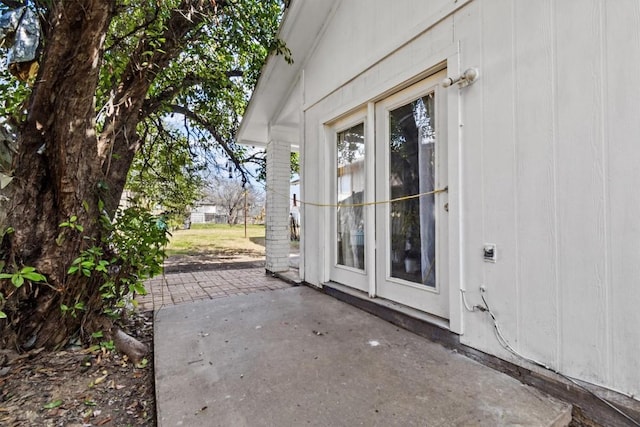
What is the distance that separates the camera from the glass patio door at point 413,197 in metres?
2.45

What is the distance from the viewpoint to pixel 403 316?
103 inches

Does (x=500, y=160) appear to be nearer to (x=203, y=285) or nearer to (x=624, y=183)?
(x=624, y=183)

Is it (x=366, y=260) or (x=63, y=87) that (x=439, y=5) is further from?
(x=63, y=87)

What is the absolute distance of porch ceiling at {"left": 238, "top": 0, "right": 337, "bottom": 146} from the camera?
374 cm

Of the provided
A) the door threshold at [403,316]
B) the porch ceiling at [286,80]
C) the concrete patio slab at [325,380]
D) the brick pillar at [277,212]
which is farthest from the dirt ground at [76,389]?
the porch ceiling at [286,80]

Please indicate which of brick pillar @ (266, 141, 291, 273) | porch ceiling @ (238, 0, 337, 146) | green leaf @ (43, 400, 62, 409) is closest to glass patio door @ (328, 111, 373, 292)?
porch ceiling @ (238, 0, 337, 146)

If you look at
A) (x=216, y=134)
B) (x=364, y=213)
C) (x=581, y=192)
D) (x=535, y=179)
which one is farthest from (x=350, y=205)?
(x=216, y=134)

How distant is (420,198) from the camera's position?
2.62 meters

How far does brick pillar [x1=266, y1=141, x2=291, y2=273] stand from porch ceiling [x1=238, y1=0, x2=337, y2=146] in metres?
0.49

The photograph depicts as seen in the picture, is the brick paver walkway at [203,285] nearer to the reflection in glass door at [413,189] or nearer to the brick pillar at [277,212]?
the brick pillar at [277,212]

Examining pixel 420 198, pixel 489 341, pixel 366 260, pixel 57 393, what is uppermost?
pixel 420 198

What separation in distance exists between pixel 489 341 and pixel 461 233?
74 cm

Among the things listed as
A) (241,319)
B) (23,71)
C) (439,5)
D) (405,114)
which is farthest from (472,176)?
(23,71)

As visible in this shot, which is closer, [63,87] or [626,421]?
[626,421]
